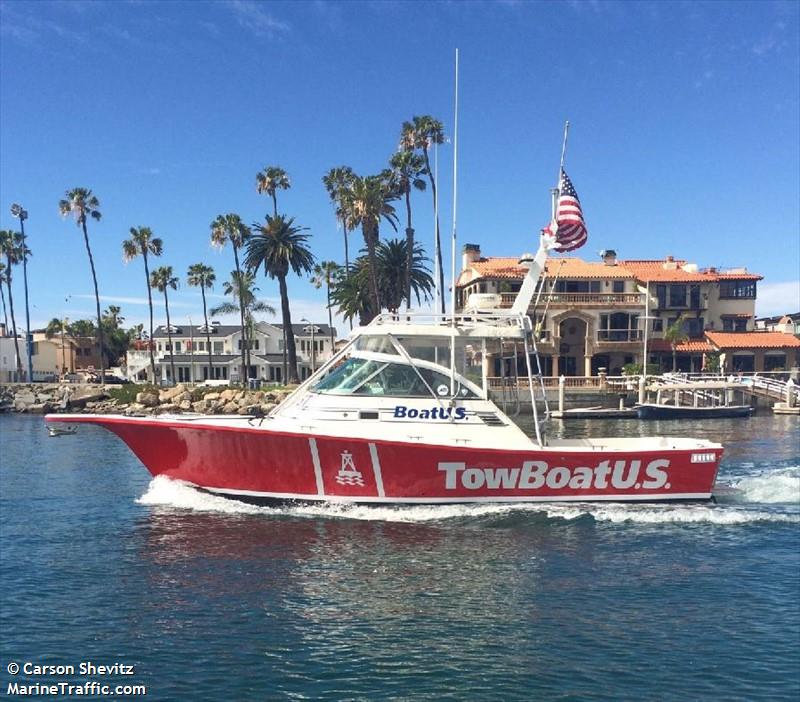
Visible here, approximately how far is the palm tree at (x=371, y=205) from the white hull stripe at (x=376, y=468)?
100 ft

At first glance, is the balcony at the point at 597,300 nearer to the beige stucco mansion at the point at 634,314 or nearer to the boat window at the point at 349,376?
the beige stucco mansion at the point at 634,314

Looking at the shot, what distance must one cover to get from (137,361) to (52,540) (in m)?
65.8

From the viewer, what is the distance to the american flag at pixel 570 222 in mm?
15805

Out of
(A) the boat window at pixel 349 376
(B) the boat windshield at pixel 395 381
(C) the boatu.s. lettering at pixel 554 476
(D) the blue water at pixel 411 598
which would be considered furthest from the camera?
(A) the boat window at pixel 349 376

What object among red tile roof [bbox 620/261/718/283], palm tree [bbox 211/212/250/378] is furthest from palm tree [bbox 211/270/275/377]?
red tile roof [bbox 620/261/718/283]

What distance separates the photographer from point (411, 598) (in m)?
10.7

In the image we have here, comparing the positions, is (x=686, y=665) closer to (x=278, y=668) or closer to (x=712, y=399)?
(x=278, y=668)

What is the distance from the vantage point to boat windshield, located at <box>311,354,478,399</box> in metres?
15.5

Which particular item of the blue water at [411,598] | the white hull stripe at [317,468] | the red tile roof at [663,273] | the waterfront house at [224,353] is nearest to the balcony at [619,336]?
the red tile roof at [663,273]

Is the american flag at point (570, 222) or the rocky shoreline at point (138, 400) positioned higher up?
the american flag at point (570, 222)

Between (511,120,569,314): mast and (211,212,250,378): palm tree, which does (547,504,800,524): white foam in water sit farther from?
(211,212,250,378): palm tree

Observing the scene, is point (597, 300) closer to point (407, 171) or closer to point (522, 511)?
point (407, 171)

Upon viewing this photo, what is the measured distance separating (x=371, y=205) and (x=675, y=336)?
1094 inches

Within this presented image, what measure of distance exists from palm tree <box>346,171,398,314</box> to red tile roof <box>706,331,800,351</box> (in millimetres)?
29662
